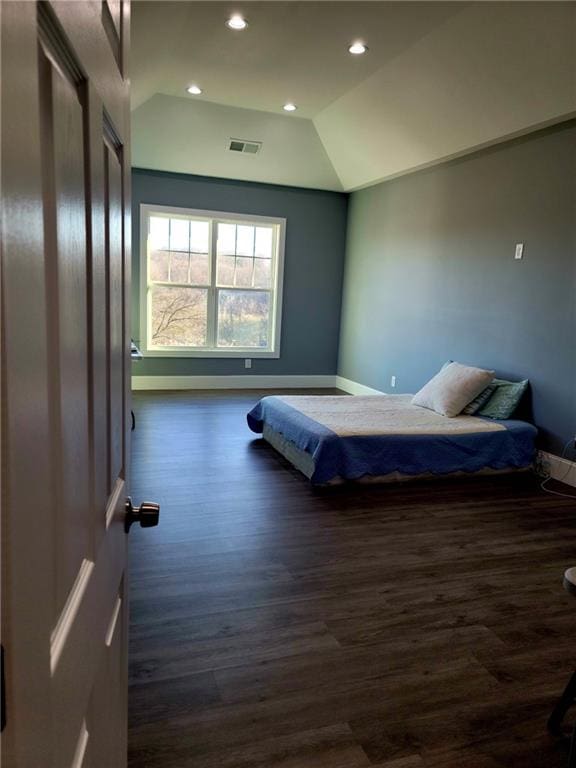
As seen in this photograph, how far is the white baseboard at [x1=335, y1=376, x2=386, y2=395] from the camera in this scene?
671cm

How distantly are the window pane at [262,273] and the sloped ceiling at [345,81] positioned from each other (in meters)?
1.15

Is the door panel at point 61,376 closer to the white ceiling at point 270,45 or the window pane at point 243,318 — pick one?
the white ceiling at point 270,45

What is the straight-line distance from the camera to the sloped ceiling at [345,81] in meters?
3.43

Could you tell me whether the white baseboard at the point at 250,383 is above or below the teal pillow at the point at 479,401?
below

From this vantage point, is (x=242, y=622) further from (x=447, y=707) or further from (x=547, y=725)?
(x=547, y=725)

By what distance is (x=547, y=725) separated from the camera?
168cm

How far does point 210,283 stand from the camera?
677cm

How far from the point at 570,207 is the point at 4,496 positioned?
4.48 m

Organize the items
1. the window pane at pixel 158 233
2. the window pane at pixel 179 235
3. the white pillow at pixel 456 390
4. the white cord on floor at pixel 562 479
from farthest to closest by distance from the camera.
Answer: the window pane at pixel 179 235 < the window pane at pixel 158 233 < the white pillow at pixel 456 390 < the white cord on floor at pixel 562 479

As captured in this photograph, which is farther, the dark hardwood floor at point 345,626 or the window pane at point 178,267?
the window pane at point 178,267

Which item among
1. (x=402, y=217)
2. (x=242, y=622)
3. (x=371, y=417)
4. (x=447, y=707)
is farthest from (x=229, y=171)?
(x=447, y=707)

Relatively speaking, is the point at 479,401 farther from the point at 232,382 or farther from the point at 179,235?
the point at 179,235

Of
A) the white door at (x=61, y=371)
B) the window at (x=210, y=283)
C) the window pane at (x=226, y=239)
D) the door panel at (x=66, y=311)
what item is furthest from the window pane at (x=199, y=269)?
the door panel at (x=66, y=311)

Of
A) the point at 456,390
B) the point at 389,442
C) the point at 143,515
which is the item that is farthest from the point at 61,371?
the point at 456,390
